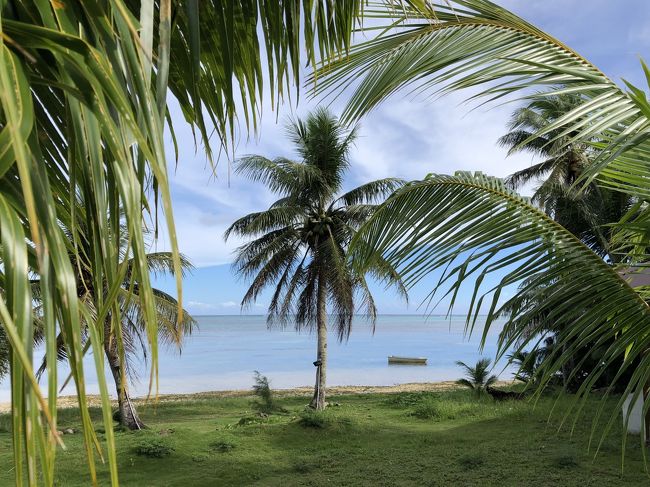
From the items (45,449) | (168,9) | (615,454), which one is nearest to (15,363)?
(45,449)

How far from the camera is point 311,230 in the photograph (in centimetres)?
1847

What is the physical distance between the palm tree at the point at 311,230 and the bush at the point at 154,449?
718cm

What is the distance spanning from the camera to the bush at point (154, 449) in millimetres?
10914

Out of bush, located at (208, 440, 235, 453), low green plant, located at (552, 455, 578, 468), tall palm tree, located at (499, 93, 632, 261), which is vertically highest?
tall palm tree, located at (499, 93, 632, 261)

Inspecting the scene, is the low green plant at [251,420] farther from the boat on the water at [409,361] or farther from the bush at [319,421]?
the boat on the water at [409,361]

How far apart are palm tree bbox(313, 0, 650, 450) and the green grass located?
15.6 ft

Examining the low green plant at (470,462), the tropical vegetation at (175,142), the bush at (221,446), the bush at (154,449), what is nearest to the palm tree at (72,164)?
the tropical vegetation at (175,142)

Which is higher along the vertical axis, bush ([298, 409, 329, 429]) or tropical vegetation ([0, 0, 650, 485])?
tropical vegetation ([0, 0, 650, 485])

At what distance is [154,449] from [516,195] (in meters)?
9.74

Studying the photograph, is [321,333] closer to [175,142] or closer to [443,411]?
[443,411]

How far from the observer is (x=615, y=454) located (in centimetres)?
949

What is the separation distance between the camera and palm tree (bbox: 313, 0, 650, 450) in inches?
84.4

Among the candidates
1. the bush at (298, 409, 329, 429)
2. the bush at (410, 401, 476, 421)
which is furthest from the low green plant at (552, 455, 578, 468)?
the bush at (298, 409, 329, 429)

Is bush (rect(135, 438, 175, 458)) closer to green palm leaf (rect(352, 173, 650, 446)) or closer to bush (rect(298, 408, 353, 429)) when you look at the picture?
bush (rect(298, 408, 353, 429))
